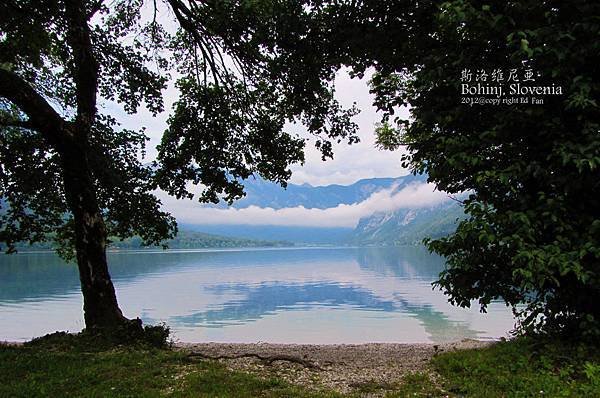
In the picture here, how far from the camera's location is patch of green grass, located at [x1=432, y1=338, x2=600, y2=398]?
7719 mm

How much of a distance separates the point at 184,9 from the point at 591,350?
15948 millimetres

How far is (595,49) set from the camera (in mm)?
7977

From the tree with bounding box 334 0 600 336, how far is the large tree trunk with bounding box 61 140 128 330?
9.90 metres

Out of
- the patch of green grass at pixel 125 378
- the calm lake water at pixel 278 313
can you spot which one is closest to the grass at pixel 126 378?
the patch of green grass at pixel 125 378

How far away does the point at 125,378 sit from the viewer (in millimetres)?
9234

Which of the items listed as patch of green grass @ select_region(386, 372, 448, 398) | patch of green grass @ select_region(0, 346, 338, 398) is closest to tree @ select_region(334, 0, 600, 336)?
patch of green grass @ select_region(386, 372, 448, 398)

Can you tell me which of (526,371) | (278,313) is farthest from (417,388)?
(278,313)

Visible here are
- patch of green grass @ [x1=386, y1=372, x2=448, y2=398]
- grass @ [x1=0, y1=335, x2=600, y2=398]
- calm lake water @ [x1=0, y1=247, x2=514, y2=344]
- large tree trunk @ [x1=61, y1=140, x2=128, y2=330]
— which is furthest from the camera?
calm lake water @ [x1=0, y1=247, x2=514, y2=344]

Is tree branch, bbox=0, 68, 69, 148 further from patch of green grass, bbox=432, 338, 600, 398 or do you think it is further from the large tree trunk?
patch of green grass, bbox=432, 338, 600, 398

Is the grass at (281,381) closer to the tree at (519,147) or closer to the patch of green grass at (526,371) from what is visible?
the patch of green grass at (526,371)

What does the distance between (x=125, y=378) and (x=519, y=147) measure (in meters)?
9.58

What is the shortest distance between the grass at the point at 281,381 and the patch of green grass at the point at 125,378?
2 centimetres

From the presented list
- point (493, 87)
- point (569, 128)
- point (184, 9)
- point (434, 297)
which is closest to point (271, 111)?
point (184, 9)

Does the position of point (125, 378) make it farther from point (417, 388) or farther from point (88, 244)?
point (88, 244)
